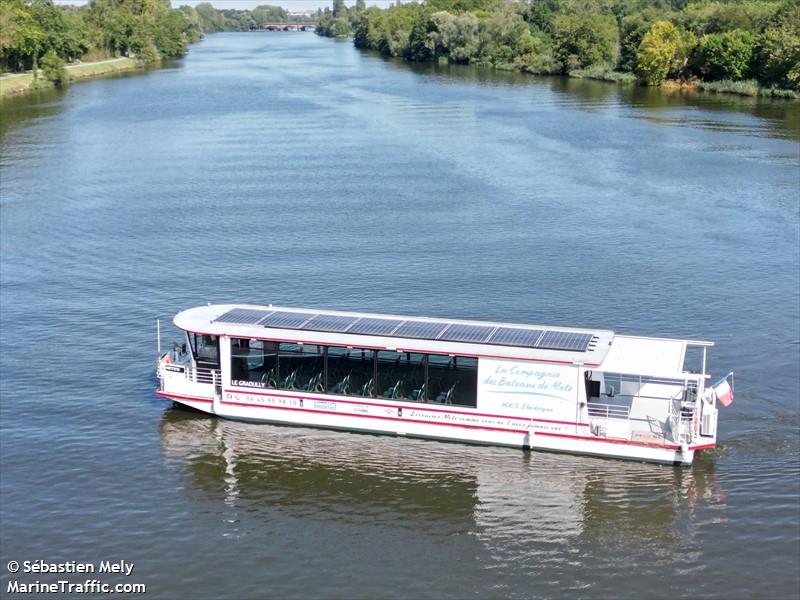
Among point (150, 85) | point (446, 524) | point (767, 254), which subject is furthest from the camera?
point (150, 85)

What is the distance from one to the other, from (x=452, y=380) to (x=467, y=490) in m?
3.91

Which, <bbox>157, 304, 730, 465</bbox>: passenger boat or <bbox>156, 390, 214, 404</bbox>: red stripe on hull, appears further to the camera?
<bbox>156, 390, 214, 404</bbox>: red stripe on hull

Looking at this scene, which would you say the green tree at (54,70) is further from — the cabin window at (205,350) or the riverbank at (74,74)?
the cabin window at (205,350)

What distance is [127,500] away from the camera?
27.5 metres

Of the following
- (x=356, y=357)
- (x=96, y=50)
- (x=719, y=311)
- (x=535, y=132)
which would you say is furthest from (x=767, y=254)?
(x=96, y=50)

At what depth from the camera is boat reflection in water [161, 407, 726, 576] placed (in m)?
25.4

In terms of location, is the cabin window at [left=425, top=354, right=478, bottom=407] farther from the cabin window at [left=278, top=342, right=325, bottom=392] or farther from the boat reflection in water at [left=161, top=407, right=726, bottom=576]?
the cabin window at [left=278, top=342, right=325, bottom=392]

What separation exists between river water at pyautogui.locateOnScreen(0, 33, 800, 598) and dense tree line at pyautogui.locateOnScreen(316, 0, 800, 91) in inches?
952

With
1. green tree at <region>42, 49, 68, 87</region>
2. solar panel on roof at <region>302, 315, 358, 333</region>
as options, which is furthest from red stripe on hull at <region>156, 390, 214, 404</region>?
green tree at <region>42, 49, 68, 87</region>

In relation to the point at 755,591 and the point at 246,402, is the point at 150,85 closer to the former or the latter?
the point at 246,402

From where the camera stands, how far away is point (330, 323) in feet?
104

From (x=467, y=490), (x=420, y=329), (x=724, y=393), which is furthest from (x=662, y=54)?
(x=467, y=490)

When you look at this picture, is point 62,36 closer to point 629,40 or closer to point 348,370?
→ point 629,40

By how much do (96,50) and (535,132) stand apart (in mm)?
116981
